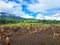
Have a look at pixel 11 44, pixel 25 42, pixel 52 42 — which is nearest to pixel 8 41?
pixel 11 44

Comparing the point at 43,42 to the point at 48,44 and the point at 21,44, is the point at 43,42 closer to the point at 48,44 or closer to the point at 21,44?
the point at 48,44

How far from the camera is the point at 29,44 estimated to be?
15.0 meters

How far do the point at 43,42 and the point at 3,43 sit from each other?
3.62 meters

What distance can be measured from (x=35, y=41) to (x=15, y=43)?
215 cm

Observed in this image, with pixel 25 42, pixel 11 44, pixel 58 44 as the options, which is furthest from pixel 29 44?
pixel 58 44

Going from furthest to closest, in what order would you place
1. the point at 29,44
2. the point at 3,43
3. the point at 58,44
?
1. the point at 58,44
2. the point at 29,44
3. the point at 3,43

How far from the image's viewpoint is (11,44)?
556 inches

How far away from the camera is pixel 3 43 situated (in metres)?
13.9

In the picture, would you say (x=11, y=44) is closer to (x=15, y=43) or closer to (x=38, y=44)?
(x=15, y=43)

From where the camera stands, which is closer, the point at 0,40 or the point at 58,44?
the point at 0,40

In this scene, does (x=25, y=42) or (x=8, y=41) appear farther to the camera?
(x=25, y=42)

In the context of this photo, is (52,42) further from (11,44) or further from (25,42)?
(11,44)

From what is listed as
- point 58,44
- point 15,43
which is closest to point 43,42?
point 58,44

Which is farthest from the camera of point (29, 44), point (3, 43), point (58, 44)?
point (58, 44)
